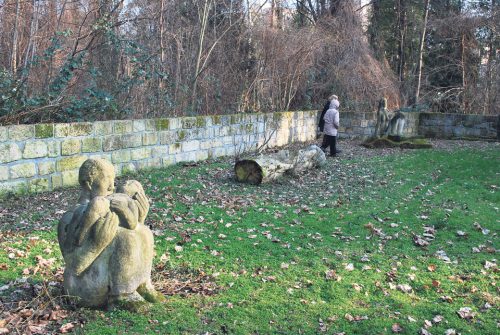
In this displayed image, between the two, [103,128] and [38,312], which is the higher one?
[103,128]

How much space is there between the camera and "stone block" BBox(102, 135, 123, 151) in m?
10.0

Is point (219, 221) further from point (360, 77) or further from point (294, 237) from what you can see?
point (360, 77)

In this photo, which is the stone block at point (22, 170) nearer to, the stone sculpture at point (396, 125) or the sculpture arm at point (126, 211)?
the sculpture arm at point (126, 211)

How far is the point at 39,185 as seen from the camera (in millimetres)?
8680

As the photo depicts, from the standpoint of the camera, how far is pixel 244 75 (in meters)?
17.1

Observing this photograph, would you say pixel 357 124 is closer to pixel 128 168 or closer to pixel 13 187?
pixel 128 168

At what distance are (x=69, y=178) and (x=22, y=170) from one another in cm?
94

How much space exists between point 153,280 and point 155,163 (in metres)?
6.60

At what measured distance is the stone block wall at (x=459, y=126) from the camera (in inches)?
778

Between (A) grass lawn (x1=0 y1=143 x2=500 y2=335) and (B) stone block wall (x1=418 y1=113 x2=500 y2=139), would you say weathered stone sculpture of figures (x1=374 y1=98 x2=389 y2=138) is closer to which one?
(B) stone block wall (x1=418 y1=113 x2=500 y2=139)

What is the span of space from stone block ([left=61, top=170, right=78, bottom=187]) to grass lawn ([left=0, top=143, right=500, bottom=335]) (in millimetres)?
330

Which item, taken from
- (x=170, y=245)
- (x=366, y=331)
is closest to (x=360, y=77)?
(x=170, y=245)

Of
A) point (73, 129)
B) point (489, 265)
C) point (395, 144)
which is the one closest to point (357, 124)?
point (395, 144)

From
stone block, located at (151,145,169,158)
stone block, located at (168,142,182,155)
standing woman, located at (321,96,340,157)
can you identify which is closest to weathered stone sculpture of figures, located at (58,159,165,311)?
stone block, located at (151,145,169,158)
